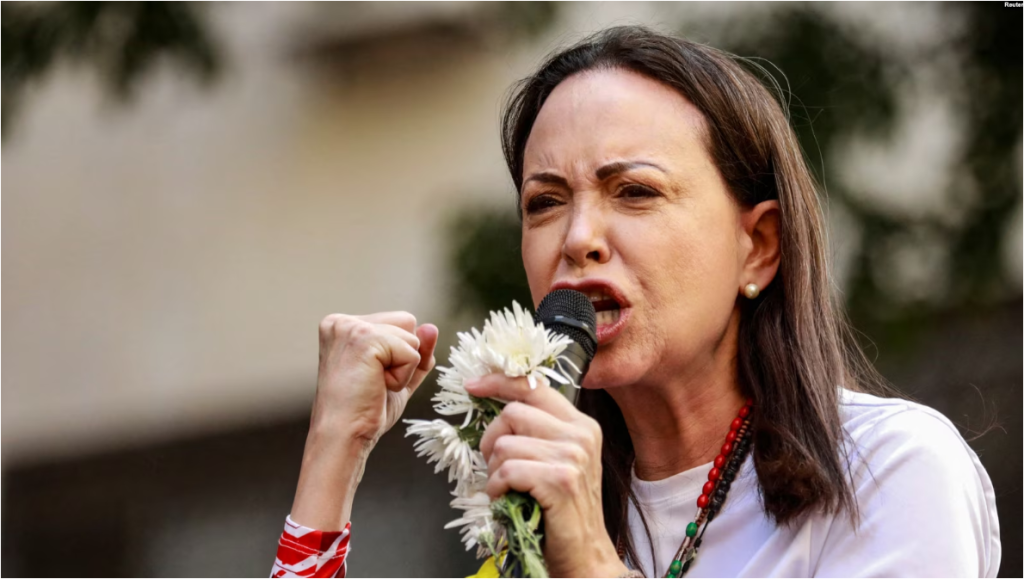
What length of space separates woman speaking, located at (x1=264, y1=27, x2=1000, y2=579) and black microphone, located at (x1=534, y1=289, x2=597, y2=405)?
0.23 meters

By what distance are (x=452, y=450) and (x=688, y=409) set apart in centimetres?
82

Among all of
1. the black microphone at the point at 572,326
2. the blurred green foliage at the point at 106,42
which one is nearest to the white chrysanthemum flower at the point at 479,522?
the black microphone at the point at 572,326

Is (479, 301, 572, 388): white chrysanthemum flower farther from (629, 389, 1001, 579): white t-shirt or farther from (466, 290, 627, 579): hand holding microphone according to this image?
(629, 389, 1001, 579): white t-shirt

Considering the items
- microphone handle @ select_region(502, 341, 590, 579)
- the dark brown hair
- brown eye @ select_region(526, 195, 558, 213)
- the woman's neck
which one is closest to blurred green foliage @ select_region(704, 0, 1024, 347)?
the dark brown hair

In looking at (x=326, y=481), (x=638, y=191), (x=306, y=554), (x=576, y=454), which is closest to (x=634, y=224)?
(x=638, y=191)

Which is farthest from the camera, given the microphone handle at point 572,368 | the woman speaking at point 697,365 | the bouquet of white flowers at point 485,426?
the woman speaking at point 697,365

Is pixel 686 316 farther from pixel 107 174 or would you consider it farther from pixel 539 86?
pixel 107 174

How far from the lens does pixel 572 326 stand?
1916 millimetres

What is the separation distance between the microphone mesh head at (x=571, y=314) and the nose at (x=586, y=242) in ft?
0.73

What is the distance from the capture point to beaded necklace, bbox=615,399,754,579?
2.34 m

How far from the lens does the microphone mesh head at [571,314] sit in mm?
1911

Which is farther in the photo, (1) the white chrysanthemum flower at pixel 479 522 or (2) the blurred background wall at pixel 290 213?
(2) the blurred background wall at pixel 290 213

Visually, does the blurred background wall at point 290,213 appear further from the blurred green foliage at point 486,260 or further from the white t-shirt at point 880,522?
the white t-shirt at point 880,522

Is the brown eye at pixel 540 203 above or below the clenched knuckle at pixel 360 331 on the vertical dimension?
above
